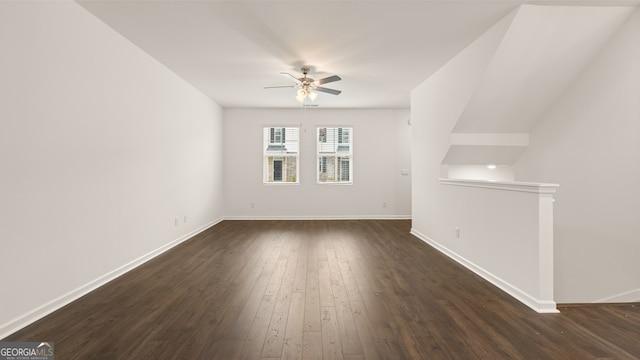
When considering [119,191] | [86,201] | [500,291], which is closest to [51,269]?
[86,201]

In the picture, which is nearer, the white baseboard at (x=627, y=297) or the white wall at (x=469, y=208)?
the white wall at (x=469, y=208)

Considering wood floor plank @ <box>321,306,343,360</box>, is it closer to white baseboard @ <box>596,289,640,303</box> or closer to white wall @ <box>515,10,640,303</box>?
white wall @ <box>515,10,640,303</box>

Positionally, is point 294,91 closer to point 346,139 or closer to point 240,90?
point 240,90

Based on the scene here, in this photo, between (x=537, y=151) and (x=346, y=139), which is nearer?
(x=537, y=151)

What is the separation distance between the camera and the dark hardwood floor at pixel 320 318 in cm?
178

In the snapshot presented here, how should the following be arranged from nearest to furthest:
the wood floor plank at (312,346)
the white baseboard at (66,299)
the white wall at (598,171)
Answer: the wood floor plank at (312,346)
the white baseboard at (66,299)
the white wall at (598,171)

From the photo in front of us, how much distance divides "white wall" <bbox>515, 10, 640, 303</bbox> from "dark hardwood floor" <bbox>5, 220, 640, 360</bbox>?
4.59 feet

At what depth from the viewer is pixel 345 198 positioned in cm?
693

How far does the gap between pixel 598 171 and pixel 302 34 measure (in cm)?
384

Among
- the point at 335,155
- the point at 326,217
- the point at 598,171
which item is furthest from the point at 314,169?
the point at 598,171

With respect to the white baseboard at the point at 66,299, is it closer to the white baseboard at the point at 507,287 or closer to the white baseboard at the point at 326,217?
the white baseboard at the point at 326,217

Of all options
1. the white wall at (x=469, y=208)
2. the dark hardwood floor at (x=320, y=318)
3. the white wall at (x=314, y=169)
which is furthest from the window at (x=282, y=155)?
the dark hardwood floor at (x=320, y=318)

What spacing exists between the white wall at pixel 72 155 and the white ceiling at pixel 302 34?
413 mm

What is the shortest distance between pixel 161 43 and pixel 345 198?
4836mm
